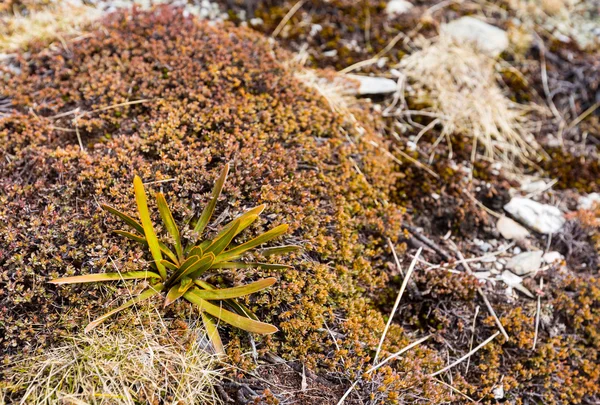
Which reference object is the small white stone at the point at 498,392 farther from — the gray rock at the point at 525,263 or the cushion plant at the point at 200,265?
the cushion plant at the point at 200,265

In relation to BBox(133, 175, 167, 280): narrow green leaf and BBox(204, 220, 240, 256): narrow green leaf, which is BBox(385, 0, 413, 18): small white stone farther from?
BBox(133, 175, 167, 280): narrow green leaf

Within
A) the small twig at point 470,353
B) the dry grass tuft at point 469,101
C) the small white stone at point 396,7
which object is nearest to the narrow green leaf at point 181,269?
the small twig at point 470,353

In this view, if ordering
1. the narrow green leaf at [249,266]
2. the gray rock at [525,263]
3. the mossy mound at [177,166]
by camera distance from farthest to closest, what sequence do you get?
the gray rock at [525,263], the narrow green leaf at [249,266], the mossy mound at [177,166]

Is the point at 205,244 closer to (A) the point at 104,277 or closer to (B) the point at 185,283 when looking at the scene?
(B) the point at 185,283

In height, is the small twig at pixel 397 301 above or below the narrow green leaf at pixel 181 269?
below

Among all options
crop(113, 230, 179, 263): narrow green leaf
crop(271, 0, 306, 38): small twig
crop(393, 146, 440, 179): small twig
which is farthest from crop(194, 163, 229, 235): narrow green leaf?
crop(271, 0, 306, 38): small twig
